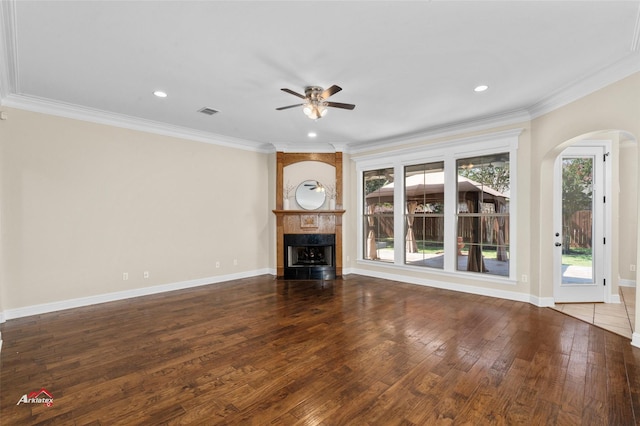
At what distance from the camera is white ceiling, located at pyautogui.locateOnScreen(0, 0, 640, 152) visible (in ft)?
7.70

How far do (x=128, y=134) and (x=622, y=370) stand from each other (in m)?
6.74

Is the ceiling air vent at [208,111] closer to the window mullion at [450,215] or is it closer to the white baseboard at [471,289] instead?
the window mullion at [450,215]

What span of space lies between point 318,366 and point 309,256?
4121 millimetres

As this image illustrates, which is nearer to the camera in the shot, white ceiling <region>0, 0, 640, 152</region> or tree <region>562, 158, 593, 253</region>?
white ceiling <region>0, 0, 640, 152</region>

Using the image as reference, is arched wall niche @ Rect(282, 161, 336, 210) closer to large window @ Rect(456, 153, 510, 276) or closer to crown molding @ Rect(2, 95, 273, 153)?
crown molding @ Rect(2, 95, 273, 153)

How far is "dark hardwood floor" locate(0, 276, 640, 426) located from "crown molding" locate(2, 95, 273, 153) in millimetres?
2821

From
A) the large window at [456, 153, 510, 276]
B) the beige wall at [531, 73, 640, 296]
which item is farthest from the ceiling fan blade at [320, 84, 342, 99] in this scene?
the large window at [456, 153, 510, 276]

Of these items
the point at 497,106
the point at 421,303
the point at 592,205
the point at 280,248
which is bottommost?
the point at 421,303

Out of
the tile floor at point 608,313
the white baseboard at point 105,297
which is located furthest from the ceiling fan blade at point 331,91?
the white baseboard at point 105,297

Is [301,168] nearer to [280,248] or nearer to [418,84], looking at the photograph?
[280,248]

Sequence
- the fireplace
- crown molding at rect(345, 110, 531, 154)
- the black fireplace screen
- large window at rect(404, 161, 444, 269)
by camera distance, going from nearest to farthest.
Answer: crown molding at rect(345, 110, 531, 154) < large window at rect(404, 161, 444, 269) < the fireplace < the black fireplace screen

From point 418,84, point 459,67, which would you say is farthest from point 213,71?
point 459,67

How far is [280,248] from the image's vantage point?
6.48m

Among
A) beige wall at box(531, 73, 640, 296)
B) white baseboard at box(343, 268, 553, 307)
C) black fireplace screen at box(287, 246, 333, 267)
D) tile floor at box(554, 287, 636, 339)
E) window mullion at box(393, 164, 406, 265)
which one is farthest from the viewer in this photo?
black fireplace screen at box(287, 246, 333, 267)
